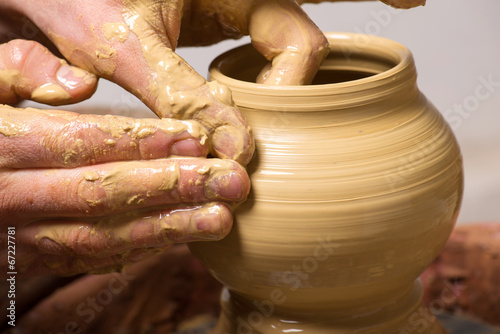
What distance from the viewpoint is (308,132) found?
1101 millimetres

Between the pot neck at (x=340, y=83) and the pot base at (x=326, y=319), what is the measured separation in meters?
0.37

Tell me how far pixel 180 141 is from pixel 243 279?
0.89 feet

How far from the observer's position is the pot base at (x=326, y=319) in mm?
1191

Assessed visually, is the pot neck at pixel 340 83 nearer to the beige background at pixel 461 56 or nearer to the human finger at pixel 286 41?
the human finger at pixel 286 41

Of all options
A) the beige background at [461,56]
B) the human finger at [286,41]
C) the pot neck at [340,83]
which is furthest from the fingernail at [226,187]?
the beige background at [461,56]

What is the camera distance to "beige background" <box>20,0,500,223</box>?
2980 millimetres

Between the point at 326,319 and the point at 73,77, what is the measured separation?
63cm

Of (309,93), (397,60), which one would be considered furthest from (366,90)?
(397,60)

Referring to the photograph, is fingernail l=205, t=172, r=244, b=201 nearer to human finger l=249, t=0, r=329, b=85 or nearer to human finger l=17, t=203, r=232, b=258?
human finger l=17, t=203, r=232, b=258

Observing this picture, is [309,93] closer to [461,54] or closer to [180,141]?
[180,141]

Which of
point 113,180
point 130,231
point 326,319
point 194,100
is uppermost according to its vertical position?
point 194,100

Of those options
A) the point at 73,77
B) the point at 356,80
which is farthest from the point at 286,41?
the point at 73,77

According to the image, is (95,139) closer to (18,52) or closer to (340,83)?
(18,52)

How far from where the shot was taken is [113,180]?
1051 mm
